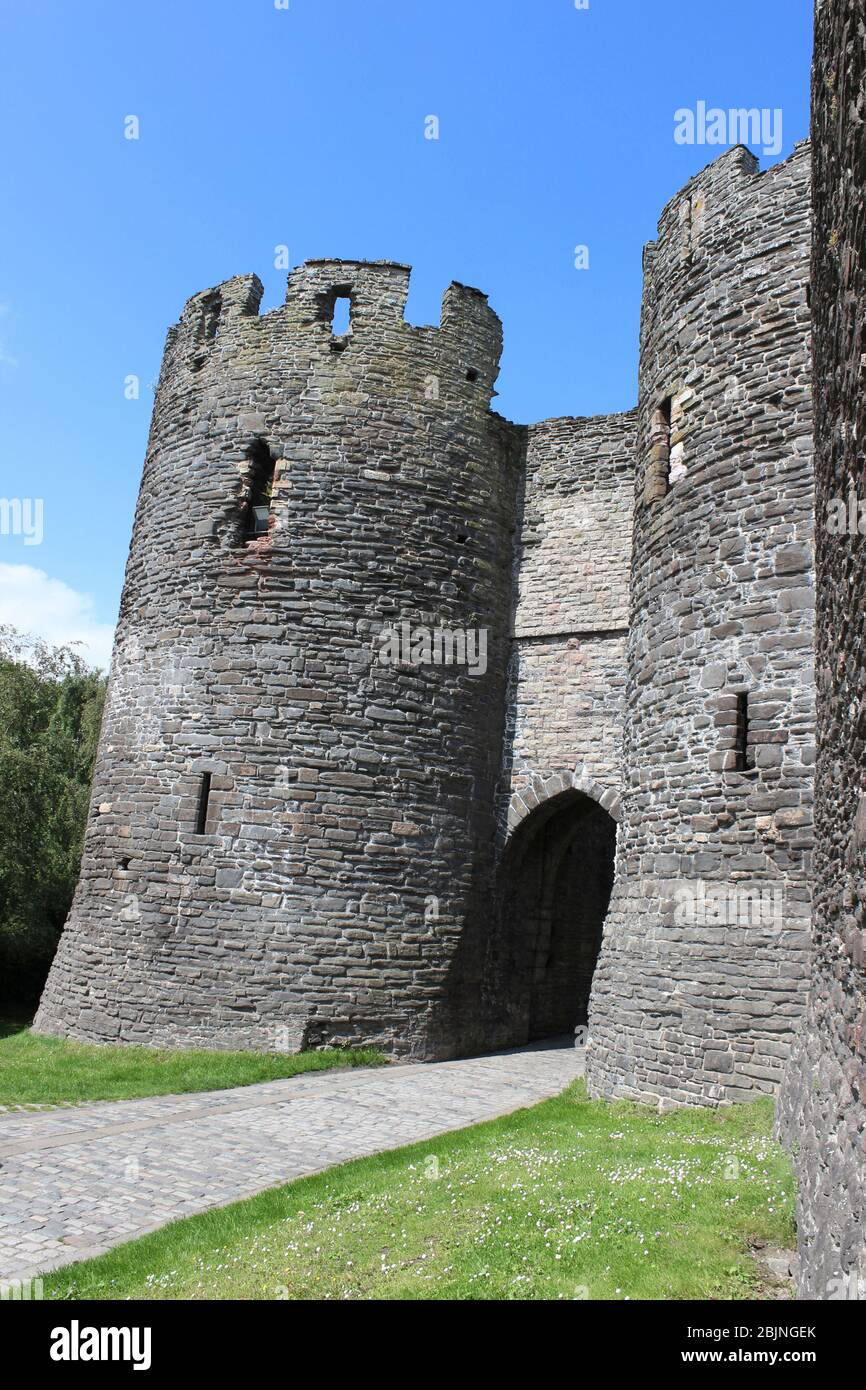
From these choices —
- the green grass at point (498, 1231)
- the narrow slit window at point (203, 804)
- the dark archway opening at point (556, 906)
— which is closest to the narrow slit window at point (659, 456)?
the dark archway opening at point (556, 906)

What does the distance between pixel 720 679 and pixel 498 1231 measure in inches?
223

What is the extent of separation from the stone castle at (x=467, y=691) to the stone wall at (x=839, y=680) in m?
2.36

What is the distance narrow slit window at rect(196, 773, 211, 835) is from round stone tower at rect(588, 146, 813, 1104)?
5.26 meters

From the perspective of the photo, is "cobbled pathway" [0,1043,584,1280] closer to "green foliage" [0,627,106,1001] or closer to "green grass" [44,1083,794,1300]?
"green grass" [44,1083,794,1300]

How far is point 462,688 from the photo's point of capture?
13797mm

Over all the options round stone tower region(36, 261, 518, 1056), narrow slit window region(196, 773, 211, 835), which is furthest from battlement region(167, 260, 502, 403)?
narrow slit window region(196, 773, 211, 835)

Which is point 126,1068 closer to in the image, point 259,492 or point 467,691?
point 467,691

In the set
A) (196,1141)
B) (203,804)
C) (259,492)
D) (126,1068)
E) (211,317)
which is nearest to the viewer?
(196,1141)

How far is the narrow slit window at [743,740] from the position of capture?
9070mm

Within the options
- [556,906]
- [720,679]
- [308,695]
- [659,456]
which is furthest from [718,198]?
[556,906]

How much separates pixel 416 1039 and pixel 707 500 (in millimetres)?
7308

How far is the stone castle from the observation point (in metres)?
9.17
